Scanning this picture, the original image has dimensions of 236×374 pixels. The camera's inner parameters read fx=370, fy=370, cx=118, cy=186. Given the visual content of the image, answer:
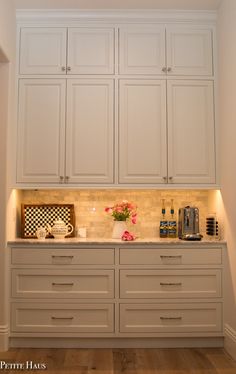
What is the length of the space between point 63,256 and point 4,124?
1232 mm

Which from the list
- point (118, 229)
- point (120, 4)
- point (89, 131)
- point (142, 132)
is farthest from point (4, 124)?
point (120, 4)

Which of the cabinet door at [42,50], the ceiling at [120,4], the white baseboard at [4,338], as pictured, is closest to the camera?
the white baseboard at [4,338]

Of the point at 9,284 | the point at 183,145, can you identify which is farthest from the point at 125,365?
the point at 183,145

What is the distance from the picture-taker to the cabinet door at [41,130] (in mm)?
3336

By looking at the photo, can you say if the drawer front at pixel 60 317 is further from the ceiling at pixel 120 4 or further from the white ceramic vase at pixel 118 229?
the ceiling at pixel 120 4

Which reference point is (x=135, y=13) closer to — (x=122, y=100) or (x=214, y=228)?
(x=122, y=100)

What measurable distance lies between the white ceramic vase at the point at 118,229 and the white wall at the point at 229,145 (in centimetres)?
91

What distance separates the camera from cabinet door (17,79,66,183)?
131 inches

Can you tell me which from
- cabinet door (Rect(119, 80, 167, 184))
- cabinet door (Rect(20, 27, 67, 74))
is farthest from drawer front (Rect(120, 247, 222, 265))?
cabinet door (Rect(20, 27, 67, 74))

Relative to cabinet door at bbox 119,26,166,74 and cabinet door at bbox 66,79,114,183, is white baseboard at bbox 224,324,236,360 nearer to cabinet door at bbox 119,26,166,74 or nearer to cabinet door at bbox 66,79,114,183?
cabinet door at bbox 66,79,114,183

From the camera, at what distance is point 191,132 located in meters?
3.38

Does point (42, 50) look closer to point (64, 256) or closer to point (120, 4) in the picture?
point (120, 4)

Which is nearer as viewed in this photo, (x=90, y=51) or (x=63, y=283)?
(x=63, y=283)

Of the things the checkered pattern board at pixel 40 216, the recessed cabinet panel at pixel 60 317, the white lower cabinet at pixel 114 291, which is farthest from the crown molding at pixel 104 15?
the recessed cabinet panel at pixel 60 317
